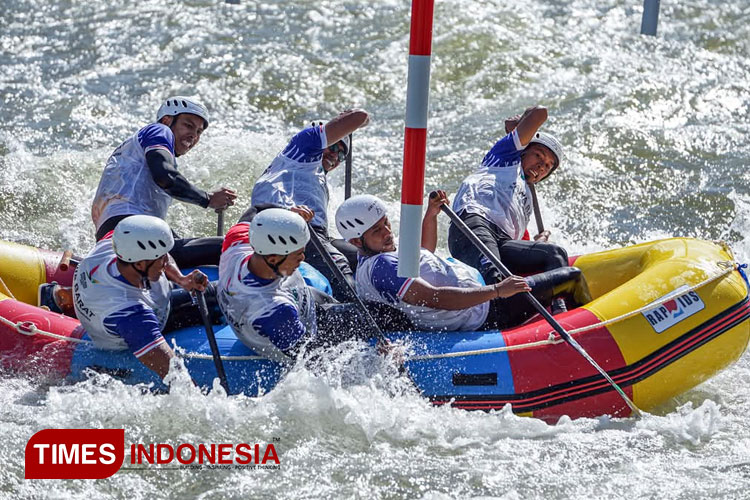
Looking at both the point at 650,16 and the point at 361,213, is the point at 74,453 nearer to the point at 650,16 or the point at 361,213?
the point at 361,213

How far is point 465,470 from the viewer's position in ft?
18.1

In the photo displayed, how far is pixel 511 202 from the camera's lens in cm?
734

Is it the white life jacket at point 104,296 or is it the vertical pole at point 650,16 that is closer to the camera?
the white life jacket at point 104,296

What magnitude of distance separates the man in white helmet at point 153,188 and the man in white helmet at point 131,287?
3.58ft

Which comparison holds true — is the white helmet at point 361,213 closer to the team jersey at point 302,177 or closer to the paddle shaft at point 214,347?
the paddle shaft at point 214,347

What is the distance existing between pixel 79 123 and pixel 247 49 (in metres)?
2.91

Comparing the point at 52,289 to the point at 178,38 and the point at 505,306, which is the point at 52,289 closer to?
the point at 505,306

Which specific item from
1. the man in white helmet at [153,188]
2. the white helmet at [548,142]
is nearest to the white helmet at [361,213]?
the man in white helmet at [153,188]

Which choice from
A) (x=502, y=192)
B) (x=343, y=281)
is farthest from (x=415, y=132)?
(x=502, y=192)

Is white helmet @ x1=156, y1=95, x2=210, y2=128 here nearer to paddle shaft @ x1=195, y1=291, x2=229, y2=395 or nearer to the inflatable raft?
the inflatable raft

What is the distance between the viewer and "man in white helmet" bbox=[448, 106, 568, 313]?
6980 millimetres

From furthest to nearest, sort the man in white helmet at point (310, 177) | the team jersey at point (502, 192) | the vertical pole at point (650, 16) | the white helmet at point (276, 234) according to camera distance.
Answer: the vertical pole at point (650, 16) < the team jersey at point (502, 192) < the man in white helmet at point (310, 177) < the white helmet at point (276, 234)

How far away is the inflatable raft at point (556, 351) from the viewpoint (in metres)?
5.90

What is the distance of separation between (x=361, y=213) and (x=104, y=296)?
1528 millimetres
